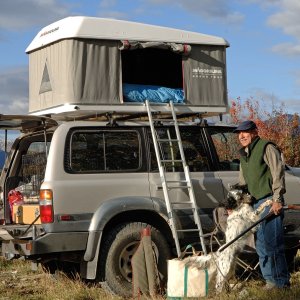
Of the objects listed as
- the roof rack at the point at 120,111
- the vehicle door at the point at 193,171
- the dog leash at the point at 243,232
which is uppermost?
the roof rack at the point at 120,111

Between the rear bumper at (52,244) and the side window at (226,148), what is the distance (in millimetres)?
2097

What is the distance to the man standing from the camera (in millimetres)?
6703

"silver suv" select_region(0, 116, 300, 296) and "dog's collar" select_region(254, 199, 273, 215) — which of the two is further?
"silver suv" select_region(0, 116, 300, 296)

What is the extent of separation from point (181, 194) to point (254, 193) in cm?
106

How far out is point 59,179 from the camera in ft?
23.5

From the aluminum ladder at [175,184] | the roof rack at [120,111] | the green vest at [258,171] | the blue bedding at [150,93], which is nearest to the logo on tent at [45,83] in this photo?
the roof rack at [120,111]

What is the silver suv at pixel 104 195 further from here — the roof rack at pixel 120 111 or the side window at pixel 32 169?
the roof rack at pixel 120 111

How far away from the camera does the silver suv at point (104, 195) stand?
7.09 meters

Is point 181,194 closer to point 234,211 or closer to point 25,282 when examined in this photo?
point 234,211

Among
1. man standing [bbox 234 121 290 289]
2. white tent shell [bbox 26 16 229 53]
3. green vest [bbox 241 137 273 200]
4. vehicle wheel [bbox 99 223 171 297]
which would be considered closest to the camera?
man standing [bbox 234 121 290 289]

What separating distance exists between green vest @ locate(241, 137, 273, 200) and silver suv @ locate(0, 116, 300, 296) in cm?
101

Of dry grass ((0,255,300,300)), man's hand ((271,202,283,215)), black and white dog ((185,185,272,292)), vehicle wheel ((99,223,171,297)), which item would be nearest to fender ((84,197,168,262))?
vehicle wheel ((99,223,171,297))

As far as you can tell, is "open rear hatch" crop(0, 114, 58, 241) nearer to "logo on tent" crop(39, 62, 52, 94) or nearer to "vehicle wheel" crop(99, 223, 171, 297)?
"logo on tent" crop(39, 62, 52, 94)

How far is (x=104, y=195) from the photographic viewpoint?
287 inches
